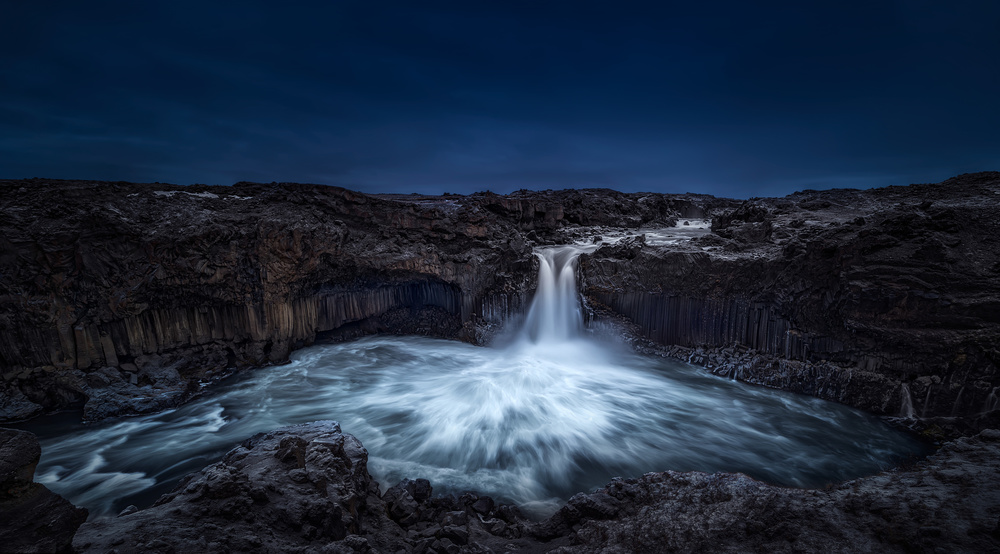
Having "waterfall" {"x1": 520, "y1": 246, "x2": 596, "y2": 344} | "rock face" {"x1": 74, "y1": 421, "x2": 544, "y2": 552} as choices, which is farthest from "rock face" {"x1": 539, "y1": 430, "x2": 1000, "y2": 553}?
"waterfall" {"x1": 520, "y1": 246, "x2": 596, "y2": 344}

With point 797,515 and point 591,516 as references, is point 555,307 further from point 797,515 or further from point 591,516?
point 797,515

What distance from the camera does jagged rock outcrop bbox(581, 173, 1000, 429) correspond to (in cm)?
645

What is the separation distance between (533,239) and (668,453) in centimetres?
974

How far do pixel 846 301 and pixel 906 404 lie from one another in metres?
2.07

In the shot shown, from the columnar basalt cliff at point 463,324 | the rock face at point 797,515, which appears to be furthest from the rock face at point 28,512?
the rock face at point 797,515

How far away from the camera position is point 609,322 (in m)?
11.1

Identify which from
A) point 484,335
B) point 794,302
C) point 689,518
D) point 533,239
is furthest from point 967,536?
point 533,239

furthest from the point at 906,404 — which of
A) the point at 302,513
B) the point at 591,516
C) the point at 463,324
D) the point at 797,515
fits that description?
the point at 463,324

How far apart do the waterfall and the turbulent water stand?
1544 mm

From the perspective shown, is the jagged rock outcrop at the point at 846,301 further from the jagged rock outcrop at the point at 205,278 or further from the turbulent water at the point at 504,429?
the jagged rock outcrop at the point at 205,278

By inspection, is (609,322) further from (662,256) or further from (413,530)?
(413,530)

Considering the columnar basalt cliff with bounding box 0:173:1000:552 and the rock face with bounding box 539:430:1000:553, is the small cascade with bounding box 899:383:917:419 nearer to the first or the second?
the columnar basalt cliff with bounding box 0:173:1000:552

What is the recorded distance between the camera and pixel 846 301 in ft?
24.8

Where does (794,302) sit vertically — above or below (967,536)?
above
